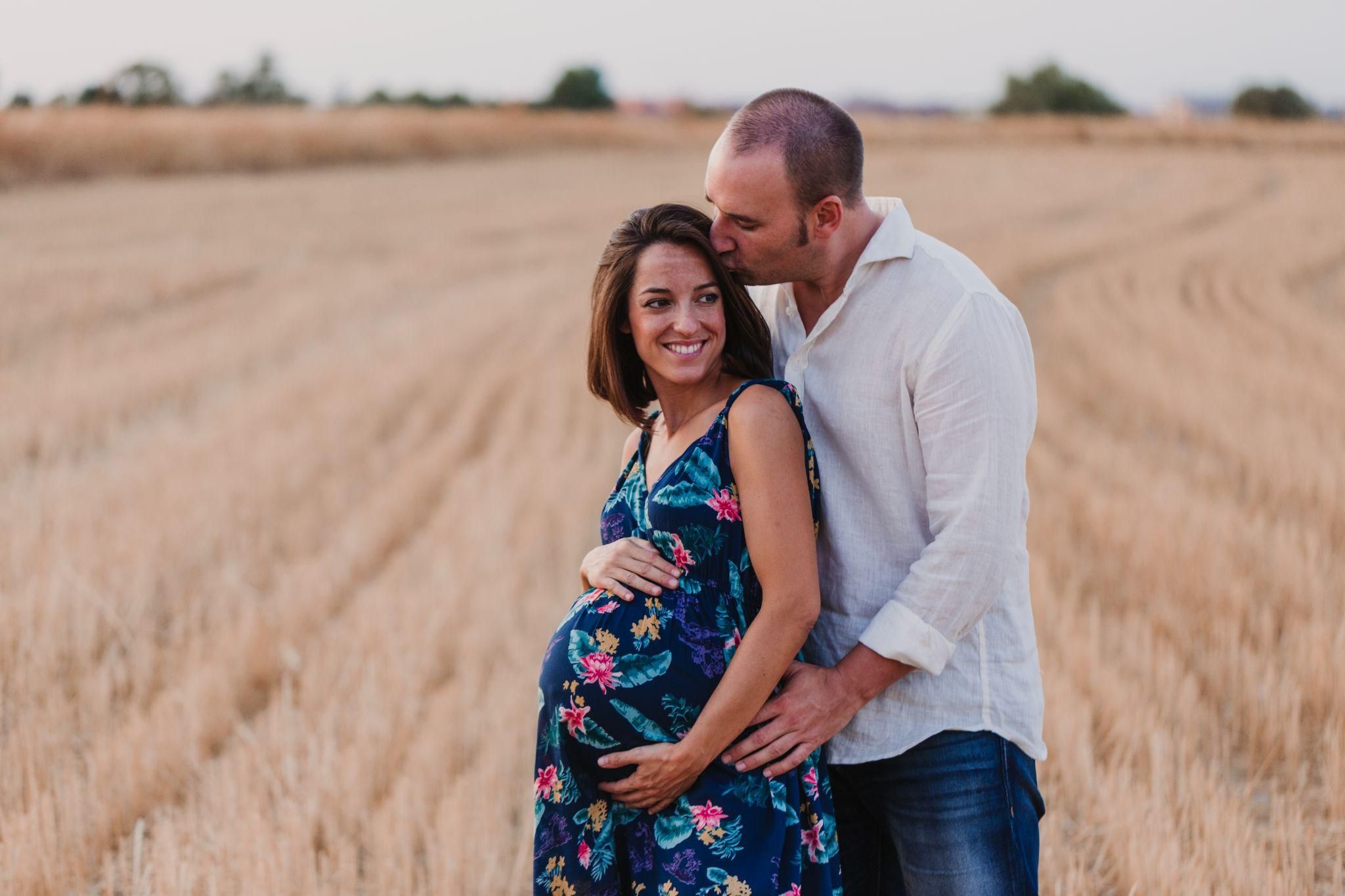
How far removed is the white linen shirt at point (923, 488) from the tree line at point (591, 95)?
26.1m

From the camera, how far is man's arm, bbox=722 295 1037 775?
6.70 ft

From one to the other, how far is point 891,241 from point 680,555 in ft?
2.30

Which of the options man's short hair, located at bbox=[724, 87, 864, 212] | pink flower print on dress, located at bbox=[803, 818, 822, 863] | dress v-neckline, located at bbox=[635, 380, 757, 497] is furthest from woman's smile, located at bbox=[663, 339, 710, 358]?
pink flower print on dress, located at bbox=[803, 818, 822, 863]

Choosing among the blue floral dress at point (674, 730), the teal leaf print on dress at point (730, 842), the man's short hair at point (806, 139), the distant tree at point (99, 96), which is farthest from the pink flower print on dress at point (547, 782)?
the distant tree at point (99, 96)

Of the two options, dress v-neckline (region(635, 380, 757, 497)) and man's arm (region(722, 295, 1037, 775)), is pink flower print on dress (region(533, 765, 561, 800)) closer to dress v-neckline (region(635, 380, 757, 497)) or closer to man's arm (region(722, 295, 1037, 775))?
man's arm (region(722, 295, 1037, 775))

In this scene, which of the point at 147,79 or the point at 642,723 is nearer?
the point at 642,723

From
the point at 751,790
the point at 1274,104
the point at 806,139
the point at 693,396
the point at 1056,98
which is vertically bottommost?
the point at 751,790

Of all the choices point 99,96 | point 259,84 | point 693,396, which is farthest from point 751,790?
point 259,84

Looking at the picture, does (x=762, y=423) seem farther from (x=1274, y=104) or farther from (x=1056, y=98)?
(x=1056, y=98)

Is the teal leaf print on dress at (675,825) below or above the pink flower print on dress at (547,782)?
below

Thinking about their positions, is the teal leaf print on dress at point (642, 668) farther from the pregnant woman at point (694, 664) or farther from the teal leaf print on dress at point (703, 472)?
the teal leaf print on dress at point (703, 472)

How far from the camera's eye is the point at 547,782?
2.14 m

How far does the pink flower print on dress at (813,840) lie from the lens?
83.4 inches

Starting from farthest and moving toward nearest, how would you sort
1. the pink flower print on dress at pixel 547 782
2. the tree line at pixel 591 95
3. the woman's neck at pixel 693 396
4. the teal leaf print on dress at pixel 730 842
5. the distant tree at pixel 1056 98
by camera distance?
the distant tree at pixel 1056 98 → the tree line at pixel 591 95 → the woman's neck at pixel 693 396 → the pink flower print on dress at pixel 547 782 → the teal leaf print on dress at pixel 730 842
